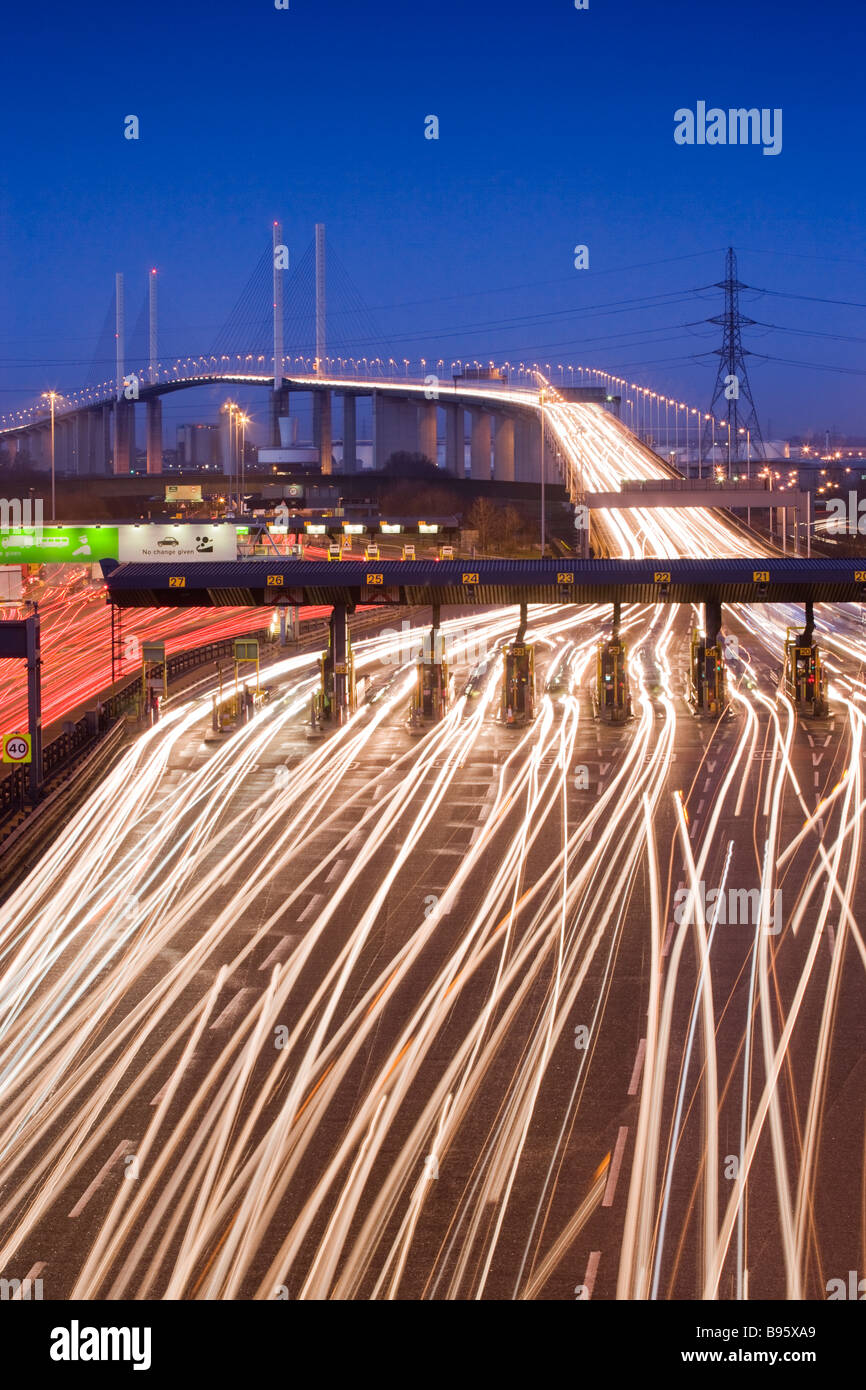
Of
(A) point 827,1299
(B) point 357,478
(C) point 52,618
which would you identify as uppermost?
(B) point 357,478

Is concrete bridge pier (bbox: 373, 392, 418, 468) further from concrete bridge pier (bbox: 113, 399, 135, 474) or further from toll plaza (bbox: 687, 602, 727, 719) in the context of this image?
toll plaza (bbox: 687, 602, 727, 719)

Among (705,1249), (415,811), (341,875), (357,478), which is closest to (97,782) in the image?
(415,811)

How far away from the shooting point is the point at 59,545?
1202 inches

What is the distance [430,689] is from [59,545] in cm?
867

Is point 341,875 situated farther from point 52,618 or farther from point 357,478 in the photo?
point 357,478

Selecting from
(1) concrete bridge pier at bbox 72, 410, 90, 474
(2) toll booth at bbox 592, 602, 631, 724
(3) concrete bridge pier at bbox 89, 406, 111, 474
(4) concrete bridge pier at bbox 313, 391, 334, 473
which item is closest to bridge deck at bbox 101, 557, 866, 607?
(2) toll booth at bbox 592, 602, 631, 724

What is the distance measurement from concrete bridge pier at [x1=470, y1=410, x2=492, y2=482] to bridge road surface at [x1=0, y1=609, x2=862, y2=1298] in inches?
3541

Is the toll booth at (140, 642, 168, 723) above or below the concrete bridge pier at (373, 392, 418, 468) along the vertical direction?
below

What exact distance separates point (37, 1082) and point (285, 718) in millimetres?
16999

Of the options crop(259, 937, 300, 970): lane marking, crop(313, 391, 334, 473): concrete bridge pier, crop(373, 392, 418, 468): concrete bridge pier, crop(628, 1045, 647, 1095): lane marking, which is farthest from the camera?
crop(313, 391, 334, 473): concrete bridge pier

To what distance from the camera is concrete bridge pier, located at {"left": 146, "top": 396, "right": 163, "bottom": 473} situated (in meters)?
117

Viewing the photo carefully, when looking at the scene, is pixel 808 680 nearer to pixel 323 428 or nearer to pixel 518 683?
pixel 518 683

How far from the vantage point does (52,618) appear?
45.7 metres

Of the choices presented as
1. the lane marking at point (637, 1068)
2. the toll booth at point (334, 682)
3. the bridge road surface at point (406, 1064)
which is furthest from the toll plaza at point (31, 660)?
the lane marking at point (637, 1068)
